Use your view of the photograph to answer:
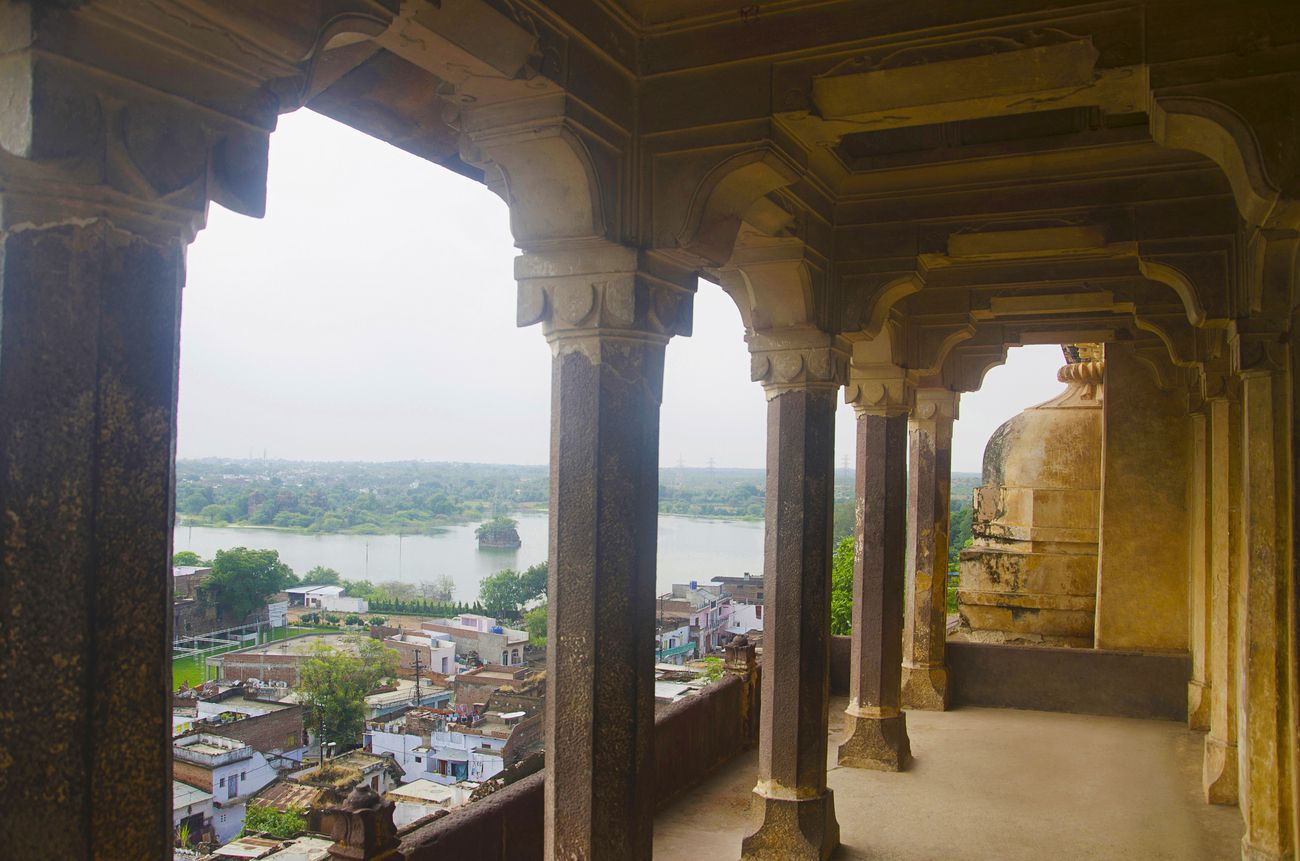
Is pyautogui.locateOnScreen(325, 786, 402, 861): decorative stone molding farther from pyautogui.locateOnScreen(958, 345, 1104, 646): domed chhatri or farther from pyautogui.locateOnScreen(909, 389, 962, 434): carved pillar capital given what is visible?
pyautogui.locateOnScreen(958, 345, 1104, 646): domed chhatri

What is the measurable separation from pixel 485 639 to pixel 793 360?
15.5m

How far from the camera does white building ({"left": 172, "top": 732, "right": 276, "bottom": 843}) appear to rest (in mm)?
11555

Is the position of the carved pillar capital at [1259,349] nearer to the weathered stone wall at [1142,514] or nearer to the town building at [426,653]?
the weathered stone wall at [1142,514]

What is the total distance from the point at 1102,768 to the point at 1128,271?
4.95 m

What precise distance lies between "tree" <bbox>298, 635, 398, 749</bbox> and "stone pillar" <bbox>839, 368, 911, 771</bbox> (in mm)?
7179

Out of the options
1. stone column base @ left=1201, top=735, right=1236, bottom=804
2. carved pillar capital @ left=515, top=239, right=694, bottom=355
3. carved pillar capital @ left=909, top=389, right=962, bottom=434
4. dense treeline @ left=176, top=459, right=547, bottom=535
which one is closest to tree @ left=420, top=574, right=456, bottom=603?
dense treeline @ left=176, top=459, right=547, bottom=535

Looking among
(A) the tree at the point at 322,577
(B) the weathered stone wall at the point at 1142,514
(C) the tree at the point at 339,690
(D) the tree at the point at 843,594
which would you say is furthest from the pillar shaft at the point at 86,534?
(D) the tree at the point at 843,594

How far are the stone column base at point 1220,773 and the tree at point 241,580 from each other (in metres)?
11.7

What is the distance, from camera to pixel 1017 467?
16375 mm

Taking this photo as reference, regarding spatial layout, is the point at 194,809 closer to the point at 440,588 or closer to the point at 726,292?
the point at 726,292

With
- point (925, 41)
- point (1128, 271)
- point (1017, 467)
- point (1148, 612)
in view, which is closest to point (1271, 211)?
point (925, 41)

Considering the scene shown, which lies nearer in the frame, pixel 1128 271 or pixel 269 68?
pixel 269 68

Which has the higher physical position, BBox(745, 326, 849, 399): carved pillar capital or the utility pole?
BBox(745, 326, 849, 399): carved pillar capital

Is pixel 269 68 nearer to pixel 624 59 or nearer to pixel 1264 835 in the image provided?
pixel 624 59
